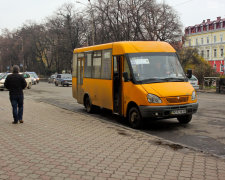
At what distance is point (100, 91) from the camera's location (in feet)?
A: 37.9

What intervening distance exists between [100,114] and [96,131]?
4338mm

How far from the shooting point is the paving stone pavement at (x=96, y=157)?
4.91 meters

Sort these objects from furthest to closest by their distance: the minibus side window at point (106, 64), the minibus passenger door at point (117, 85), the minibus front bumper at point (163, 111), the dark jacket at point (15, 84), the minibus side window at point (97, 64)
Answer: the minibus side window at point (97, 64) → the minibus side window at point (106, 64) → the minibus passenger door at point (117, 85) → the dark jacket at point (15, 84) → the minibus front bumper at point (163, 111)

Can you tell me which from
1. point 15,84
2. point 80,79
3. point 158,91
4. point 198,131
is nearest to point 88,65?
point 80,79

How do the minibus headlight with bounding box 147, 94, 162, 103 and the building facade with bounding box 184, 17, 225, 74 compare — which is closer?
the minibus headlight with bounding box 147, 94, 162, 103

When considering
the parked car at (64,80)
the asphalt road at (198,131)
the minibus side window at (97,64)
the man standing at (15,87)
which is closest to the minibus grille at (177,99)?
the asphalt road at (198,131)

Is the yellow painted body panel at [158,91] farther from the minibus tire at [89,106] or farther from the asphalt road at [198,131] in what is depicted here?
the minibus tire at [89,106]

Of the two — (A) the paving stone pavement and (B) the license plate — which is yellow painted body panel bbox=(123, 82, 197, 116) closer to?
(B) the license plate

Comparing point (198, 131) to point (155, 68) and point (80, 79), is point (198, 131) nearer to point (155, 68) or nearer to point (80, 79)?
point (155, 68)

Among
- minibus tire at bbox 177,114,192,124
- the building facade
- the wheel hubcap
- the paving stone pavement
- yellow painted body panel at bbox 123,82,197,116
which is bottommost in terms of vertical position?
the paving stone pavement

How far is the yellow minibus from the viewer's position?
346 inches

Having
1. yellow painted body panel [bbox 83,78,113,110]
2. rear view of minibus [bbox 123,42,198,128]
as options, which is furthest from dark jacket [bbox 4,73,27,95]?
rear view of minibus [bbox 123,42,198,128]

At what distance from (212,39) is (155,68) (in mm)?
84678

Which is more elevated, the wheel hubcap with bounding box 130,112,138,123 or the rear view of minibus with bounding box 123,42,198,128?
the rear view of minibus with bounding box 123,42,198,128
